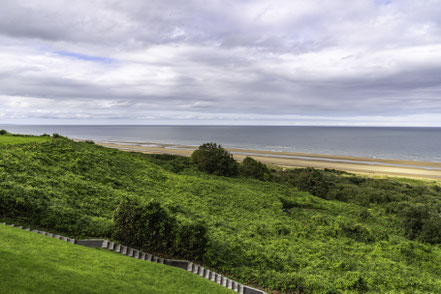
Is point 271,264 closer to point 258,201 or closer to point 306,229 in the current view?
point 306,229

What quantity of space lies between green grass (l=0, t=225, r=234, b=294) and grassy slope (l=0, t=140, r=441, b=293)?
Result: 3.09 metres

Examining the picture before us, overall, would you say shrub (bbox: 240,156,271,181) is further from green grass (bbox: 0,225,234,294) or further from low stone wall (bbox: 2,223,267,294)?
green grass (bbox: 0,225,234,294)

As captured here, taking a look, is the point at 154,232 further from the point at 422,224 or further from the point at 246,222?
the point at 422,224

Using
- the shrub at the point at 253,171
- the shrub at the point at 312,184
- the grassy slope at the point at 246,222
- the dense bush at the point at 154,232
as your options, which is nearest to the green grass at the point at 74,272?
the dense bush at the point at 154,232

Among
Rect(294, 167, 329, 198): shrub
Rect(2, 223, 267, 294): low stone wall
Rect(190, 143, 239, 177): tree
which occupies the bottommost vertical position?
Rect(2, 223, 267, 294): low stone wall

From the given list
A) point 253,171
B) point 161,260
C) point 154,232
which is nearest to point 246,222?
point 154,232

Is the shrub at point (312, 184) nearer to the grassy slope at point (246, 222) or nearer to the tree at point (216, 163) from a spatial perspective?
the grassy slope at point (246, 222)

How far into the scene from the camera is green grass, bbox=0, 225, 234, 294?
29.4 feet

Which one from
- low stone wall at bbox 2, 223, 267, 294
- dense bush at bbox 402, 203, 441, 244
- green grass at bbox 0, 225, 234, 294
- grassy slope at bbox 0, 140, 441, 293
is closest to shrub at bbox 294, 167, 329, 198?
grassy slope at bbox 0, 140, 441, 293

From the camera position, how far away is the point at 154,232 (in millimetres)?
15711

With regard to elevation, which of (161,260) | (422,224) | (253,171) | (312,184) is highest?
(253,171)

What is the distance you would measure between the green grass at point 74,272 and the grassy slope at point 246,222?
3094mm

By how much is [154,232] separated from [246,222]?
1047 cm

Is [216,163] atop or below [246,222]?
atop
